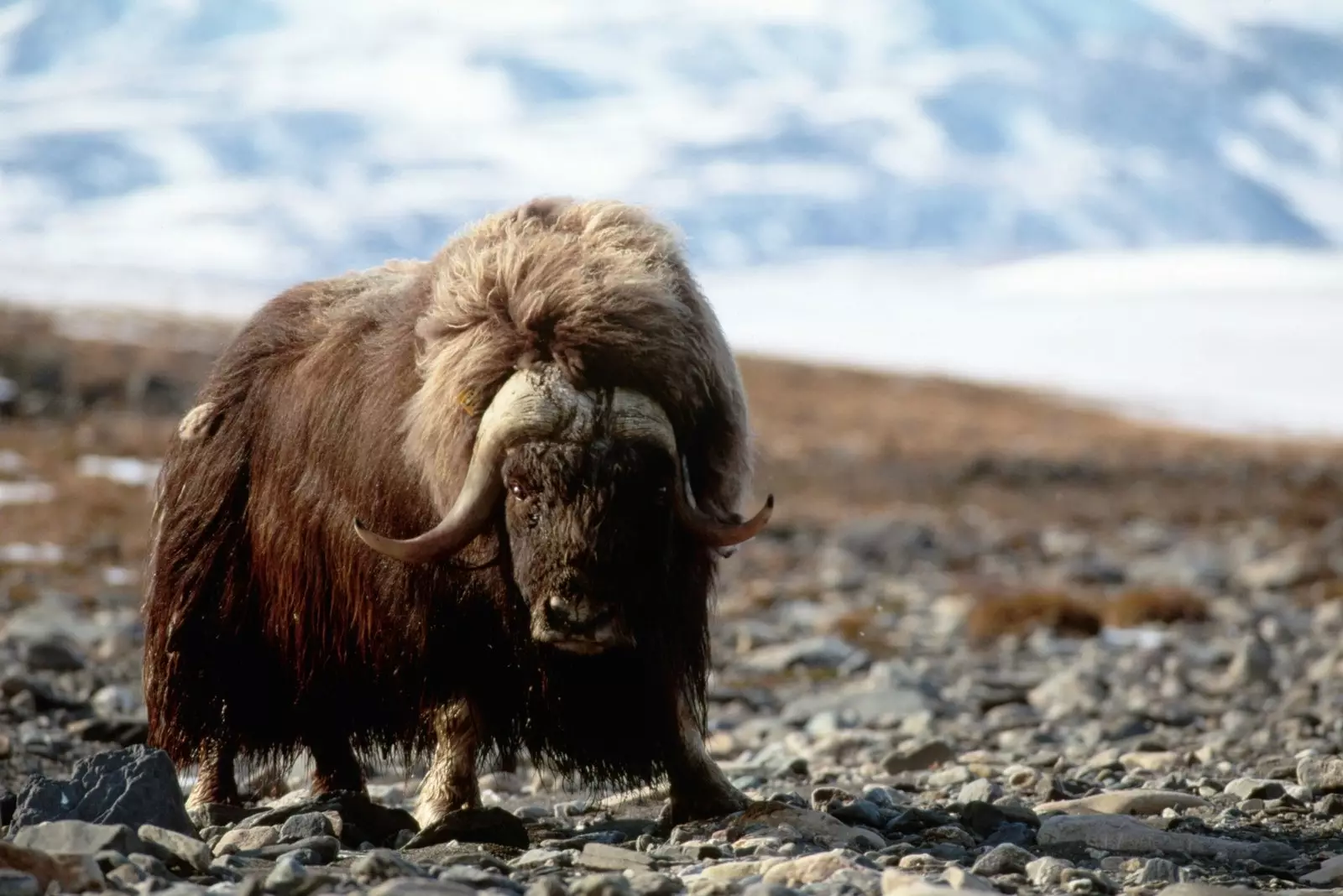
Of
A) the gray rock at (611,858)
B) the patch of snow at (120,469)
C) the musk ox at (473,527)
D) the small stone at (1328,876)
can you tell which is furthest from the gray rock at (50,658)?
the patch of snow at (120,469)

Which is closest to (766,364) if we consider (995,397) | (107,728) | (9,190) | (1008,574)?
(995,397)

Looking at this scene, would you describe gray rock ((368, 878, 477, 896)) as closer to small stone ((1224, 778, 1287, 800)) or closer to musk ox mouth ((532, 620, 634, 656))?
musk ox mouth ((532, 620, 634, 656))

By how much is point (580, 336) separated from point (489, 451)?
332 millimetres

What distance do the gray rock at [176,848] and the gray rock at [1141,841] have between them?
165cm

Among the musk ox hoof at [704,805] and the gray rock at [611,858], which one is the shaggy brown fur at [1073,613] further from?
the gray rock at [611,858]

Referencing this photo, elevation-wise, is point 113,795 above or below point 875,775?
above

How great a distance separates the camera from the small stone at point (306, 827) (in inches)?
138

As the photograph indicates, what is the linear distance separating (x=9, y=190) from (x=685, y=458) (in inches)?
Answer: 8276

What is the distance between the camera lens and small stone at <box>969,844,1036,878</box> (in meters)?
3.18

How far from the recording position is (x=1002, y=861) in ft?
10.5

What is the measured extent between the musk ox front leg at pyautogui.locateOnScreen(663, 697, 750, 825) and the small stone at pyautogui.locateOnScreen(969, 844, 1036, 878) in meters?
0.81

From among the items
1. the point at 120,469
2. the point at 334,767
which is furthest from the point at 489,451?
the point at 120,469

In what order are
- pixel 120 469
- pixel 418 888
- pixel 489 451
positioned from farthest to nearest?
pixel 120 469 < pixel 489 451 < pixel 418 888

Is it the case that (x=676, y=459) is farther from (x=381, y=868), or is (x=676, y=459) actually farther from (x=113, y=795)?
(x=113, y=795)
